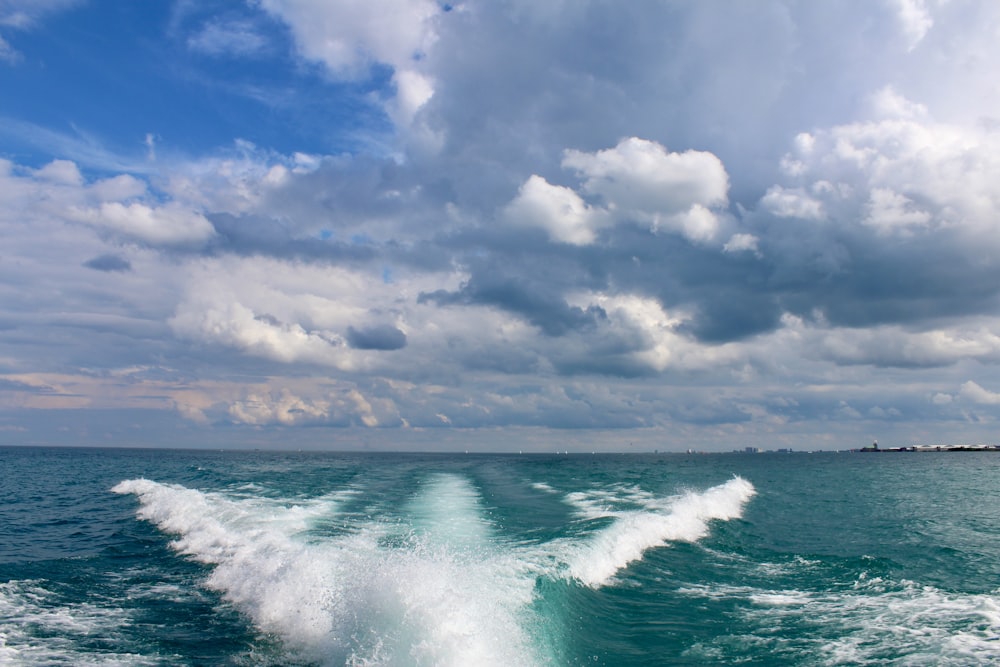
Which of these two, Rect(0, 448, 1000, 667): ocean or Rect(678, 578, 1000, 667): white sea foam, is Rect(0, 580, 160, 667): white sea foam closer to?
Rect(0, 448, 1000, 667): ocean

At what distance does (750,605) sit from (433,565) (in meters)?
8.81

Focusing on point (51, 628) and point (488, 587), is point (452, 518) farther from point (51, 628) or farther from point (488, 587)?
point (51, 628)

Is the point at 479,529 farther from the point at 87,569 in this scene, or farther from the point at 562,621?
the point at 87,569

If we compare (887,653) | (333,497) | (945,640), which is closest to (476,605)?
(887,653)

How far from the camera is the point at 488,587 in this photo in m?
15.6

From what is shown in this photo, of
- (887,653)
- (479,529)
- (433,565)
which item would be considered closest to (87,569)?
(433,565)

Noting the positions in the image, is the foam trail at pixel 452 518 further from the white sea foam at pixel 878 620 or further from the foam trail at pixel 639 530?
the white sea foam at pixel 878 620

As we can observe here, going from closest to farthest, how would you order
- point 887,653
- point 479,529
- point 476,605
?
point 887,653 → point 476,605 → point 479,529

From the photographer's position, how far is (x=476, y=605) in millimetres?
13484

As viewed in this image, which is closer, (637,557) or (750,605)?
(750,605)

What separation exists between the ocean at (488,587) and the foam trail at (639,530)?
15 centimetres

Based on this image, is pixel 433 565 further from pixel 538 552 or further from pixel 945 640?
pixel 945 640

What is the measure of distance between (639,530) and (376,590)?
44.8ft

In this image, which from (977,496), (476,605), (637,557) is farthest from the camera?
(977,496)
